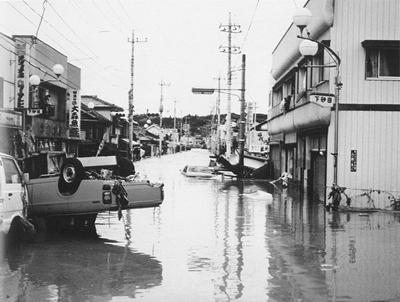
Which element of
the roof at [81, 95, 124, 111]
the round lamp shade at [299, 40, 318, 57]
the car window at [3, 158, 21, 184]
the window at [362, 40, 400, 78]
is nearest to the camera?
the car window at [3, 158, 21, 184]

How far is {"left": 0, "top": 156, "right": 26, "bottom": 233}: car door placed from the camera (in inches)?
402

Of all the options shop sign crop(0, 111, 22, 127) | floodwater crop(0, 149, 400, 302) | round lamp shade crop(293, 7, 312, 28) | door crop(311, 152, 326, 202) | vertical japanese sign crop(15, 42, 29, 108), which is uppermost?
Result: round lamp shade crop(293, 7, 312, 28)

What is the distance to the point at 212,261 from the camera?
410 inches

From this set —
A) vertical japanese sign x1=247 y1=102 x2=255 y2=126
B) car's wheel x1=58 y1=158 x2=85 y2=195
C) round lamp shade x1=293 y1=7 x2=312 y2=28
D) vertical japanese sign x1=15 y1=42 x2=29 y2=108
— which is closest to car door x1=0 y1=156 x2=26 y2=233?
car's wheel x1=58 y1=158 x2=85 y2=195

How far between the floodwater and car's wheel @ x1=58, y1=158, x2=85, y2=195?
1.24 meters

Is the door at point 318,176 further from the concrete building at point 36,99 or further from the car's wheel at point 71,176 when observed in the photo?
the car's wheel at point 71,176

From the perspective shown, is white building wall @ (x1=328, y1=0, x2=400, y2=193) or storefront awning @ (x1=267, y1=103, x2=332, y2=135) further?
storefront awning @ (x1=267, y1=103, x2=332, y2=135)

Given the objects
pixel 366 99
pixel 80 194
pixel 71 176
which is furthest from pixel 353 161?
pixel 71 176

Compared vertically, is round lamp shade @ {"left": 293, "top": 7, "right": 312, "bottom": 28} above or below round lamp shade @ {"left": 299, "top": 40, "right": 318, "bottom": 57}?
above

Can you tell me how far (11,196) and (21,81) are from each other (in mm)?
14514

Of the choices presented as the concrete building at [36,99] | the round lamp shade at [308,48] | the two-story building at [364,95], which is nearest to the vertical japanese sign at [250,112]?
the concrete building at [36,99]

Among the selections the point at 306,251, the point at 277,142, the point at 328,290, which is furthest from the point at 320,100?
the point at 277,142

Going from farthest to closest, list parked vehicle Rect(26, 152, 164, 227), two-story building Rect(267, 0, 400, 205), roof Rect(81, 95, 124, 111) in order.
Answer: roof Rect(81, 95, 124, 111)
two-story building Rect(267, 0, 400, 205)
parked vehicle Rect(26, 152, 164, 227)

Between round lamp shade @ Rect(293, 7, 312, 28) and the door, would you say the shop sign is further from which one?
the door
